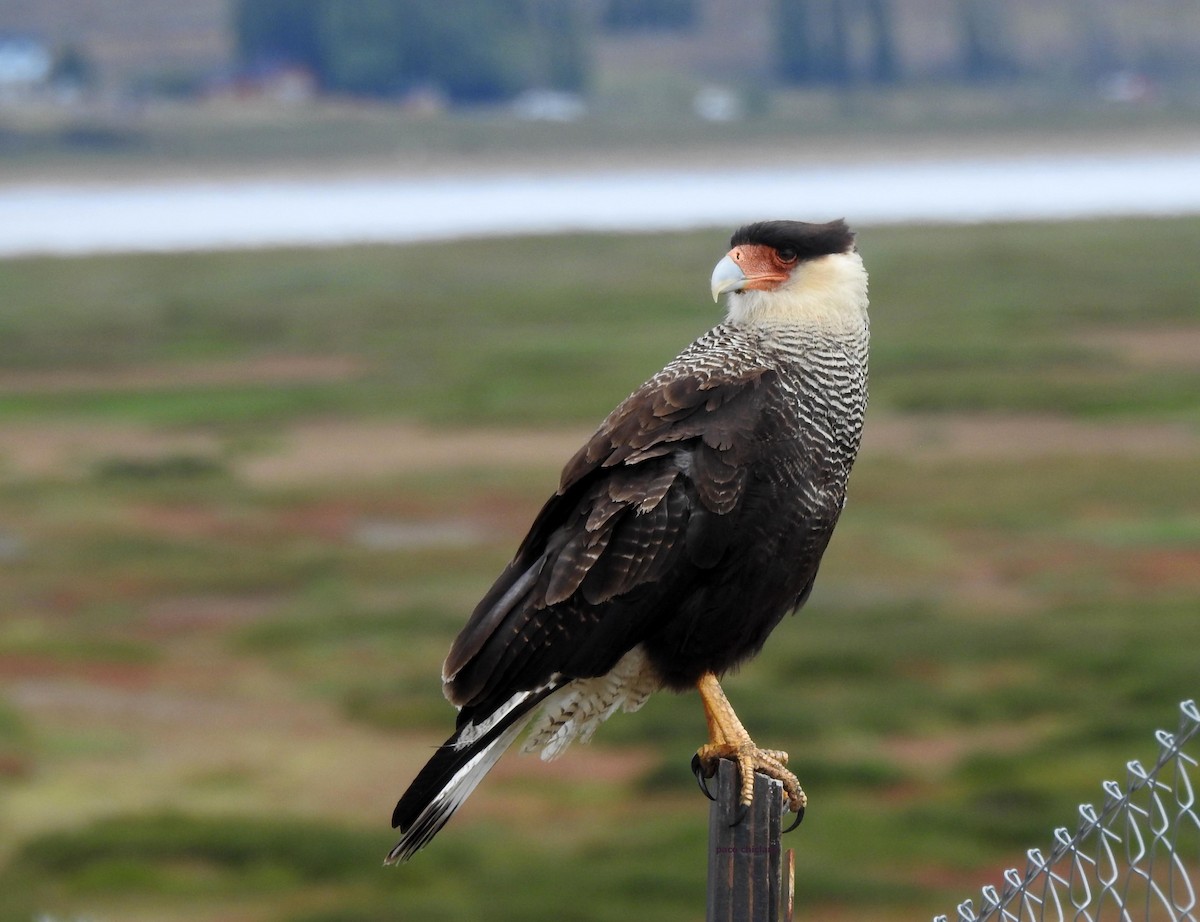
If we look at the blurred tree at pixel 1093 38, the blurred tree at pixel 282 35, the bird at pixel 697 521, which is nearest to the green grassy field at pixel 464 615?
the bird at pixel 697 521

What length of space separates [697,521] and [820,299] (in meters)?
0.58

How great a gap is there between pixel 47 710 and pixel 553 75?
81.6 m

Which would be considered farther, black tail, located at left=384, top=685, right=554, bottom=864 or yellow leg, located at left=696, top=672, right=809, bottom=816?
yellow leg, located at left=696, top=672, right=809, bottom=816

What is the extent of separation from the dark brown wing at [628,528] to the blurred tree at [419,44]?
8857 centimetres

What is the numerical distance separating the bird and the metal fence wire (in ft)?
2.11

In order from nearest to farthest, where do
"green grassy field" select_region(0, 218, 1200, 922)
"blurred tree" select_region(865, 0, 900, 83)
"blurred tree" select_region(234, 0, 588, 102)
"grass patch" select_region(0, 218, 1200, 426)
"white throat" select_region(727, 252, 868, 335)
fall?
→ "white throat" select_region(727, 252, 868, 335)
"green grassy field" select_region(0, 218, 1200, 922)
"grass patch" select_region(0, 218, 1200, 426)
"blurred tree" select_region(865, 0, 900, 83)
"blurred tree" select_region(234, 0, 588, 102)

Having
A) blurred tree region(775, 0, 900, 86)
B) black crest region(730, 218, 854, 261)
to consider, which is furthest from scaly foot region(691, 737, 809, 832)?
blurred tree region(775, 0, 900, 86)

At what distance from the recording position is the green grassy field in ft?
31.8

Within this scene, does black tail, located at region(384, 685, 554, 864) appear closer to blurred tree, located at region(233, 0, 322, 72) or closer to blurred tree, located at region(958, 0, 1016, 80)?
blurred tree, located at region(958, 0, 1016, 80)

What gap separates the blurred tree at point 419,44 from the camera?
9206 cm

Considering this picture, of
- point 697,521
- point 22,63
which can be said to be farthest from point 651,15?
point 697,521

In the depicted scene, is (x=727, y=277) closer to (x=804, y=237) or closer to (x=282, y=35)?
(x=804, y=237)

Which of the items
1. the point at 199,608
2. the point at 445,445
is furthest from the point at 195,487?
the point at 199,608

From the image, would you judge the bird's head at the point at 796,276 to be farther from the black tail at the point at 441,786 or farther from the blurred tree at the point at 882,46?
the blurred tree at the point at 882,46
